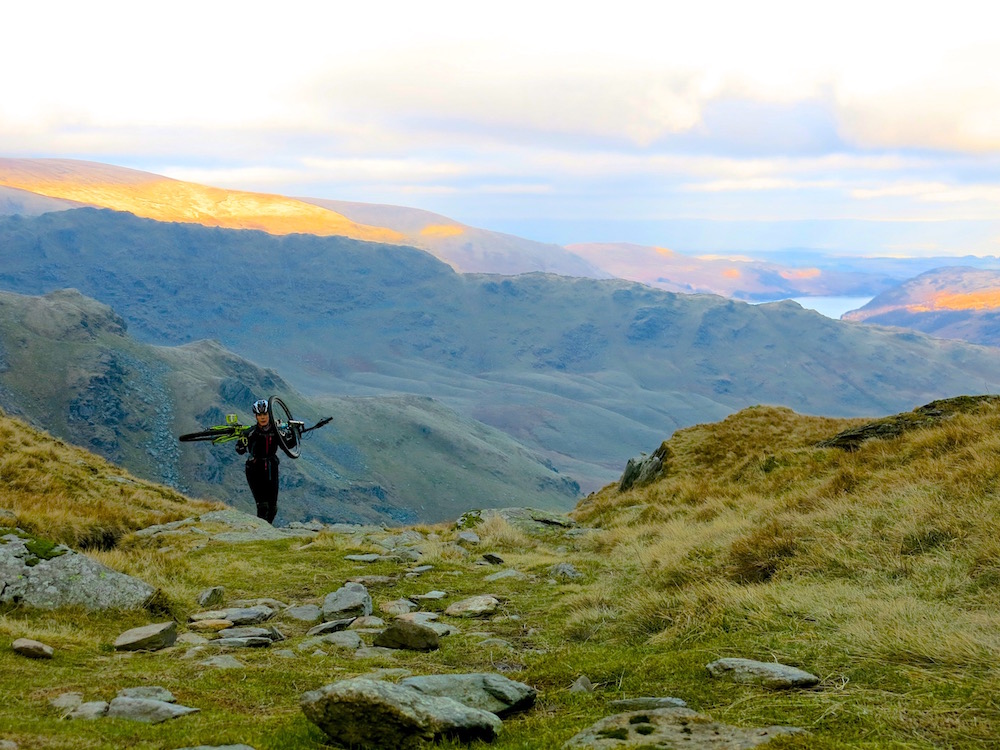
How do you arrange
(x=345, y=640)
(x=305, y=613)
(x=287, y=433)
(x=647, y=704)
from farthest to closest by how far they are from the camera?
1. (x=287, y=433)
2. (x=305, y=613)
3. (x=345, y=640)
4. (x=647, y=704)

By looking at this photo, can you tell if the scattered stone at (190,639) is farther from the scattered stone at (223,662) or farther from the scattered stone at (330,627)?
the scattered stone at (330,627)

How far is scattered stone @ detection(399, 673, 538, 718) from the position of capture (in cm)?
636

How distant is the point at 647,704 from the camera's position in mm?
6023

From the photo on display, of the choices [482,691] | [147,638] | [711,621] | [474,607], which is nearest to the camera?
[482,691]

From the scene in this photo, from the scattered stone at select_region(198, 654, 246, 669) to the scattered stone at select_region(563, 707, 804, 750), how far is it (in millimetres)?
4422

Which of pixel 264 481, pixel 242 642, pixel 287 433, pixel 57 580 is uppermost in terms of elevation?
pixel 57 580

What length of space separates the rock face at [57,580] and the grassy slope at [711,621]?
298 millimetres

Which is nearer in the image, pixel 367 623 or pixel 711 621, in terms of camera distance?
pixel 711 621

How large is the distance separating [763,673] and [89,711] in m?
5.31

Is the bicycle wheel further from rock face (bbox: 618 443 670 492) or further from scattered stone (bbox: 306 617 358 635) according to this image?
scattered stone (bbox: 306 617 358 635)

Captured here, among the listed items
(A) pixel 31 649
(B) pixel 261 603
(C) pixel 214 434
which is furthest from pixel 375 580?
(C) pixel 214 434

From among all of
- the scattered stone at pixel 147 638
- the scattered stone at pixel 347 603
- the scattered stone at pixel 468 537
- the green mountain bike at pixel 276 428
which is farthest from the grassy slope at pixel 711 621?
the green mountain bike at pixel 276 428

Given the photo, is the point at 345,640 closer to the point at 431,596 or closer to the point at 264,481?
the point at 431,596

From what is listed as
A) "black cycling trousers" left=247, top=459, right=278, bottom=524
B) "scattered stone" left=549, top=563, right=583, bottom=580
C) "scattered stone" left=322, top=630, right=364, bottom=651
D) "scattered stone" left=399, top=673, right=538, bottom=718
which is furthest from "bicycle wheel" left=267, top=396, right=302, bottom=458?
"scattered stone" left=399, top=673, right=538, bottom=718
